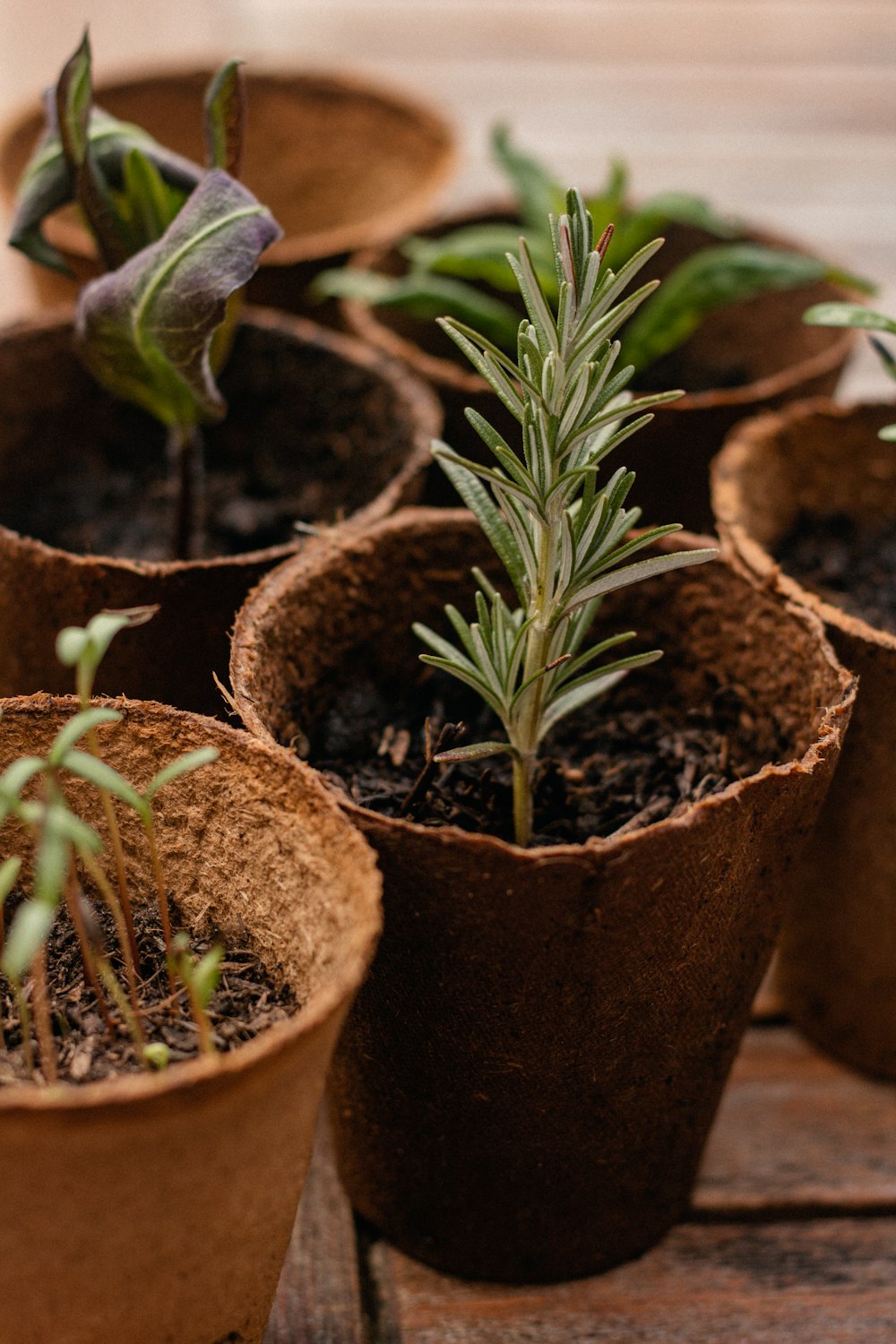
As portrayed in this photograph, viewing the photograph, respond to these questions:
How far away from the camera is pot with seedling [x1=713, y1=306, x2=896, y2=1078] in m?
0.99

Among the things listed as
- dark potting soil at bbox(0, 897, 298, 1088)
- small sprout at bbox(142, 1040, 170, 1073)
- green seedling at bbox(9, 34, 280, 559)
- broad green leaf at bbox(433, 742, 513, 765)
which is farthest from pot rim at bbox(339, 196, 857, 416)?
small sprout at bbox(142, 1040, 170, 1073)

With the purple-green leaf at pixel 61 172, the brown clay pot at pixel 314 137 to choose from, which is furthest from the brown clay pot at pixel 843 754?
the brown clay pot at pixel 314 137

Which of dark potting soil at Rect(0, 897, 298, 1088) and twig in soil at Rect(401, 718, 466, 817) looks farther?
twig in soil at Rect(401, 718, 466, 817)

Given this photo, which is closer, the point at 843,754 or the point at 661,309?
the point at 843,754

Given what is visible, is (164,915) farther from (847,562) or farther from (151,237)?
(847,562)

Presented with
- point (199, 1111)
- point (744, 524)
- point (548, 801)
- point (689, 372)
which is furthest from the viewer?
point (689, 372)

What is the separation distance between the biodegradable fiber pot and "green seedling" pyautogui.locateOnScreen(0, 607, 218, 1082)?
0.11 metres

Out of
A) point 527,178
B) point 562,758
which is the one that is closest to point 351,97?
point 527,178

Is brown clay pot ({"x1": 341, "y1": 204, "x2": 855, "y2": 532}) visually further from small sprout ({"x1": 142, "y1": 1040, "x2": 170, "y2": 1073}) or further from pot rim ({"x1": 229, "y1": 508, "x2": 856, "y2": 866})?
small sprout ({"x1": 142, "y1": 1040, "x2": 170, "y2": 1073})

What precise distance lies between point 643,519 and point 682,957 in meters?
0.56

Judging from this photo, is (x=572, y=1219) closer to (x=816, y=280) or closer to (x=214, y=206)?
(x=214, y=206)

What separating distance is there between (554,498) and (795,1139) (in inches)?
24.2

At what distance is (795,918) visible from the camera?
1.15 metres

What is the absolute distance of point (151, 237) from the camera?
1.02 m
